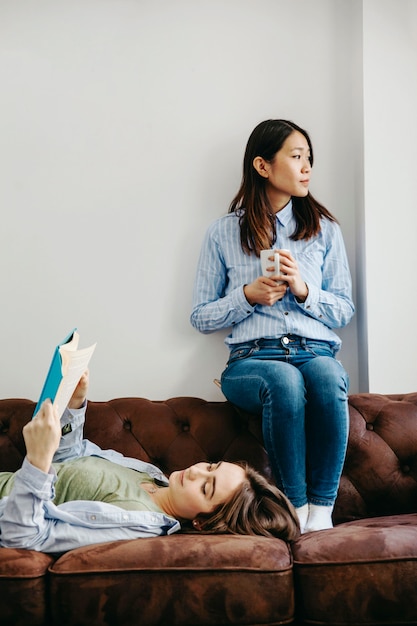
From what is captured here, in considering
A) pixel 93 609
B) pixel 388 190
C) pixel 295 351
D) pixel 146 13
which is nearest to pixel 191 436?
pixel 295 351

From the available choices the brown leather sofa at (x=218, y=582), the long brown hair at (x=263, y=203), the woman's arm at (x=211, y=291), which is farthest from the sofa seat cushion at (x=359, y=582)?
the long brown hair at (x=263, y=203)

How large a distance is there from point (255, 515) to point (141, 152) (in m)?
1.57

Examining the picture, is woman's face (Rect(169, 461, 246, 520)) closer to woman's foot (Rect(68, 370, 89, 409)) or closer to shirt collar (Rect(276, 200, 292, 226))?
woman's foot (Rect(68, 370, 89, 409))

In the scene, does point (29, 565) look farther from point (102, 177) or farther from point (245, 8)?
point (245, 8)

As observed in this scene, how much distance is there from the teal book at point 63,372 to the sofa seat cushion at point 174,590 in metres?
0.39

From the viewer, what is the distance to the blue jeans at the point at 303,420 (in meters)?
2.28

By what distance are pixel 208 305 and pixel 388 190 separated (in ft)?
2.70

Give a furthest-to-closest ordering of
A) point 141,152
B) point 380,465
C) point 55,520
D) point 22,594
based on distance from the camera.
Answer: point 141,152, point 380,465, point 55,520, point 22,594

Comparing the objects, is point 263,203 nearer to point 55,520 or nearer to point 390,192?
point 390,192

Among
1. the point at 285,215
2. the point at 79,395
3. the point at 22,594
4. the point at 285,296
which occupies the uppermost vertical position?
the point at 285,215

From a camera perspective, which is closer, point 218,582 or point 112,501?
point 218,582

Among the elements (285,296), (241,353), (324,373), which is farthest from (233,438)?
(285,296)

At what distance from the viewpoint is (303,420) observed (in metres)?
2.30

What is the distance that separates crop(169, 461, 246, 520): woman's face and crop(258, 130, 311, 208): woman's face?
1143 millimetres
